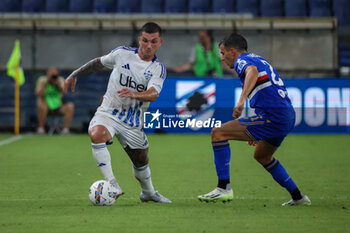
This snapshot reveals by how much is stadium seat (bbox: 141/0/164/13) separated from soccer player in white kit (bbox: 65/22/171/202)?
13.8 m

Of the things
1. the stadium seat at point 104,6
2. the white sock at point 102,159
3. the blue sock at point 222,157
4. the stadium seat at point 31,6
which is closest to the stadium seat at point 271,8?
the stadium seat at point 104,6

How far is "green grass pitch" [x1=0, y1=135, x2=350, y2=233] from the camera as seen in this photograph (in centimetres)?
518

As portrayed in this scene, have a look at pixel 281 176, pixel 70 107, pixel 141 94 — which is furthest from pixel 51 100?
pixel 281 176

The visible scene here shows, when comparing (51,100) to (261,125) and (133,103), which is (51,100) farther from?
(261,125)

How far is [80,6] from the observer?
20.1 meters

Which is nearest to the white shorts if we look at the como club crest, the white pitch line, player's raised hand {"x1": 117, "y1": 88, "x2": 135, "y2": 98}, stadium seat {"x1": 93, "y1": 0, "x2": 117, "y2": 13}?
player's raised hand {"x1": 117, "y1": 88, "x2": 135, "y2": 98}

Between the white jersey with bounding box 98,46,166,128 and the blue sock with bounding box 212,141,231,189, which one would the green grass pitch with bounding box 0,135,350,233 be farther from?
the white jersey with bounding box 98,46,166,128

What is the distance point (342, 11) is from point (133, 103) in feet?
49.1

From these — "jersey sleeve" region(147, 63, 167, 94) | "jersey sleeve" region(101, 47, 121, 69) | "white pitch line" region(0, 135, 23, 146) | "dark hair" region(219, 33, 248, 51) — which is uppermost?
"dark hair" region(219, 33, 248, 51)

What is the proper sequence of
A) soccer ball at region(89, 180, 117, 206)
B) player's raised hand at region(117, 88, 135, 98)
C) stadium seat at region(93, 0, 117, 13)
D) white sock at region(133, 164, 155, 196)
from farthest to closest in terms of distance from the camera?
stadium seat at region(93, 0, 117, 13)
white sock at region(133, 164, 155, 196)
soccer ball at region(89, 180, 117, 206)
player's raised hand at region(117, 88, 135, 98)

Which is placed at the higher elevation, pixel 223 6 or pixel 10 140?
pixel 223 6

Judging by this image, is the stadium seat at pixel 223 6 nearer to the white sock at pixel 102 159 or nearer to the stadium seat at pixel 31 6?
the stadium seat at pixel 31 6

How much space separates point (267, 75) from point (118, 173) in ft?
11.4

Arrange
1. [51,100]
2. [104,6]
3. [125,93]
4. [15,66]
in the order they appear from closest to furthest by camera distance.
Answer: [125,93] → [51,100] → [15,66] → [104,6]
